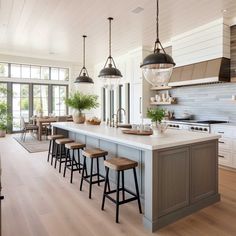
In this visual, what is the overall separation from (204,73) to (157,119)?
2790mm

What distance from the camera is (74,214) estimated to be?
2684mm

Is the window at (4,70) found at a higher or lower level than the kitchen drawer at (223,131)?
higher

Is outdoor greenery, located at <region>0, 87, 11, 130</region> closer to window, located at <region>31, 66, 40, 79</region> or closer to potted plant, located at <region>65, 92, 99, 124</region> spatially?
window, located at <region>31, 66, 40, 79</region>

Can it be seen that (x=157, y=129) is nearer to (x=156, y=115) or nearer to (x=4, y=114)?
(x=156, y=115)

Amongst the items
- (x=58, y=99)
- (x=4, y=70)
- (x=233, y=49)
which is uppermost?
(x=4, y=70)

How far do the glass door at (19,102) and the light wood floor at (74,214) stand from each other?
5.86 metres

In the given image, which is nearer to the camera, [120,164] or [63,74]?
[120,164]

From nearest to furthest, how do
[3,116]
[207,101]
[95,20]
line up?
[95,20]
[207,101]
[3,116]

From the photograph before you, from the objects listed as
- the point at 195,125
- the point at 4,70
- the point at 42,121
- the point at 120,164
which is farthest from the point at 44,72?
the point at 120,164

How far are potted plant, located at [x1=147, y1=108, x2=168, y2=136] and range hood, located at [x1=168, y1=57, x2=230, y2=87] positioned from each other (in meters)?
2.52

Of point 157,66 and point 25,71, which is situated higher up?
point 25,71

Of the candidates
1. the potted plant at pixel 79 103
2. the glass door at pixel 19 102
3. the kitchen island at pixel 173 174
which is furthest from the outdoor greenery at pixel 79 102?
the glass door at pixel 19 102

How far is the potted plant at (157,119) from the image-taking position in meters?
2.78

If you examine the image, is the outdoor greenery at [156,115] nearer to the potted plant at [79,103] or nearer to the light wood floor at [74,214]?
the light wood floor at [74,214]
